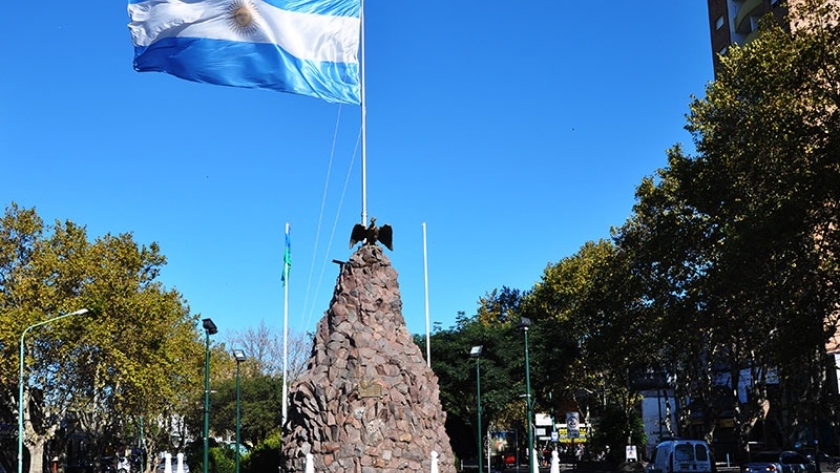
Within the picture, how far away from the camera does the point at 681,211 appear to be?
113ft

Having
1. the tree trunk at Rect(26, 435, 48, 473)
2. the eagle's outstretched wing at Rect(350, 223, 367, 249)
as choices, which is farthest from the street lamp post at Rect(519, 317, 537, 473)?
the tree trunk at Rect(26, 435, 48, 473)

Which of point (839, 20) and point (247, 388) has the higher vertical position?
point (839, 20)

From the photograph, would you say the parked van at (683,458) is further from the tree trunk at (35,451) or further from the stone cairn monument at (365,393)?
the tree trunk at (35,451)

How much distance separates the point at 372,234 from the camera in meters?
23.3

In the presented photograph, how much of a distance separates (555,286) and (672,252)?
16.2 meters

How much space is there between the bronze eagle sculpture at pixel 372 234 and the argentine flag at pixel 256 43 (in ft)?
17.1

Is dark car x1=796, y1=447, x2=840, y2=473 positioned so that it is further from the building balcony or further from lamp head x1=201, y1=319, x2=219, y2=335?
lamp head x1=201, y1=319, x2=219, y2=335

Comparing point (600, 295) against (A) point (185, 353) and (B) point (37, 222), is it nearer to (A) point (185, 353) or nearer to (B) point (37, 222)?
(A) point (185, 353)

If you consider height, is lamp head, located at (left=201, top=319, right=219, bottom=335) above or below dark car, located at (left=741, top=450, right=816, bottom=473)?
above

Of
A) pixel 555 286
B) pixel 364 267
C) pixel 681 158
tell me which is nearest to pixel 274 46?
pixel 364 267

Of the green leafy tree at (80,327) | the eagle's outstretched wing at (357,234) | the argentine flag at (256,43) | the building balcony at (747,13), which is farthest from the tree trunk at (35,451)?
the building balcony at (747,13)

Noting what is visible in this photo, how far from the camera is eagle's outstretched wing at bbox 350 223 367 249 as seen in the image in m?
23.2

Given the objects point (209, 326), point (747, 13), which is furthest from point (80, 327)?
point (747, 13)

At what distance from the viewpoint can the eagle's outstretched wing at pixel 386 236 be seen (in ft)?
76.9
